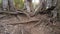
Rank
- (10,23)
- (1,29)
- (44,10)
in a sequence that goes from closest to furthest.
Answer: (1,29)
(10,23)
(44,10)

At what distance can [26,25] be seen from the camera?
4.27 meters

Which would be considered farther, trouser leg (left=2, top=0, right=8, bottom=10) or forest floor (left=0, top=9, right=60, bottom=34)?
trouser leg (left=2, top=0, right=8, bottom=10)

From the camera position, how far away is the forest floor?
4.01m

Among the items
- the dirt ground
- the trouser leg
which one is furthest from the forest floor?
the trouser leg

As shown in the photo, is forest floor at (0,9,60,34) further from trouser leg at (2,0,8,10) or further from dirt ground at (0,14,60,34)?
trouser leg at (2,0,8,10)

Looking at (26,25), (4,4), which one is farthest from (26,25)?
(4,4)

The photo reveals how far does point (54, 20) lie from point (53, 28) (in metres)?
0.42

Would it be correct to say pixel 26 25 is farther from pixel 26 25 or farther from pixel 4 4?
pixel 4 4

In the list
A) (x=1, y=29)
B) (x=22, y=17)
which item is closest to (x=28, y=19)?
(x=22, y=17)

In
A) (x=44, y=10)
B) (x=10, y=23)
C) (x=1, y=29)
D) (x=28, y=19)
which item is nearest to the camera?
(x=1, y=29)

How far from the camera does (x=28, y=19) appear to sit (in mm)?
4574

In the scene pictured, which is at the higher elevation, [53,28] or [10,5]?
[10,5]

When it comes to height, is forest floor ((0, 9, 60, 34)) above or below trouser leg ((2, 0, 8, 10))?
below

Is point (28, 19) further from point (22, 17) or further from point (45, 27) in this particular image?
point (45, 27)
